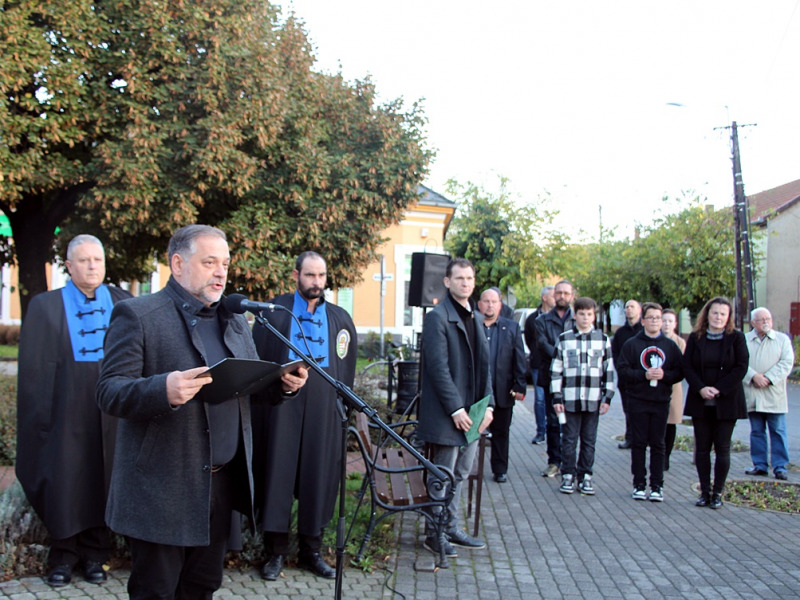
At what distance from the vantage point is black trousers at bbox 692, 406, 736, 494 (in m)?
7.13

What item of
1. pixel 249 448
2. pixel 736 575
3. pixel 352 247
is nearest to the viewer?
pixel 249 448

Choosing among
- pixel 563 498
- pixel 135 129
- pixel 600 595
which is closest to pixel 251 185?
pixel 135 129

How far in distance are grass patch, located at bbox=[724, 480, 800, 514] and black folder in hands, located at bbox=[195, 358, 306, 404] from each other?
606 centimetres

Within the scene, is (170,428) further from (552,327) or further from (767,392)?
(767,392)

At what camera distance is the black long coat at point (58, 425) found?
4527mm

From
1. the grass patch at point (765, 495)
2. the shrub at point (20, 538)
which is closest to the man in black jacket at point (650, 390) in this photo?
the grass patch at point (765, 495)

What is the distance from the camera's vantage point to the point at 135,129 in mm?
10727

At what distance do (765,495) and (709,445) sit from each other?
957 mm

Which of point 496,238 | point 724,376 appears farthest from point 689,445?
point 496,238

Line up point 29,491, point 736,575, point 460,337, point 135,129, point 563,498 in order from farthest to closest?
point 135,129
point 563,498
point 460,337
point 736,575
point 29,491

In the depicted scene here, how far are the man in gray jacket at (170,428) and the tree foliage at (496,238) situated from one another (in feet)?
86.3

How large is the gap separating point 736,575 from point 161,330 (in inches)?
172

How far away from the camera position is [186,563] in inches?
125

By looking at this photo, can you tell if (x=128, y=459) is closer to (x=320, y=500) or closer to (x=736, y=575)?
(x=320, y=500)
